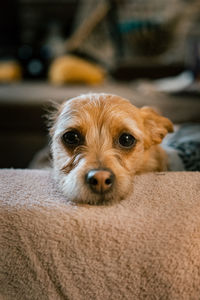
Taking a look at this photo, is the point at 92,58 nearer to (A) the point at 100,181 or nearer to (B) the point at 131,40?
(B) the point at 131,40

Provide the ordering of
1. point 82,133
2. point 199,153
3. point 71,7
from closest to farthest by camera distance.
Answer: point 82,133, point 199,153, point 71,7

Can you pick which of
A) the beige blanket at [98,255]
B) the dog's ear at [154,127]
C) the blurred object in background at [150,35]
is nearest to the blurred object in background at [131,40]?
the blurred object in background at [150,35]

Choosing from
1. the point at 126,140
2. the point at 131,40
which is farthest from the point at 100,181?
the point at 131,40

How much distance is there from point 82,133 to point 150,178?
488mm

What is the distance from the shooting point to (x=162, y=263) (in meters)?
1.02

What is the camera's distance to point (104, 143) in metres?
1.67

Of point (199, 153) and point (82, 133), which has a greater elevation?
point (82, 133)

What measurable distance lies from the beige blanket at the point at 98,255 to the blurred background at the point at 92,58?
1297 millimetres

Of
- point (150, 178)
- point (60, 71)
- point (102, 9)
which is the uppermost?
point (102, 9)

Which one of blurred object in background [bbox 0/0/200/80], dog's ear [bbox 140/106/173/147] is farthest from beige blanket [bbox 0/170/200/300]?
blurred object in background [bbox 0/0/200/80]

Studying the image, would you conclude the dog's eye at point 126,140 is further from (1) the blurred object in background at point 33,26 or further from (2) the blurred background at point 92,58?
(1) the blurred object in background at point 33,26

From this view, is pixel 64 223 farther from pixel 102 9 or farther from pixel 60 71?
pixel 102 9

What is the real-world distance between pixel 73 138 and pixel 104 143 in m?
0.19

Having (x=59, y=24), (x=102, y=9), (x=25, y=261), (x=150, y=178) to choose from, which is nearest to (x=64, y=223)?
(x=25, y=261)
